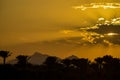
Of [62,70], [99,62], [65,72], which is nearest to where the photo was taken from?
[65,72]

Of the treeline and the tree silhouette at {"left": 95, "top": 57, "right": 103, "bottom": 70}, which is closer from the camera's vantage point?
the treeline

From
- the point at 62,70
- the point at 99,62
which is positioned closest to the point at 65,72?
the point at 62,70

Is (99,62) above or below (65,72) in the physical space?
above

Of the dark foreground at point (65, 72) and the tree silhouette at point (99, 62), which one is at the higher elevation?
the tree silhouette at point (99, 62)

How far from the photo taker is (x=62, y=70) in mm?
87375

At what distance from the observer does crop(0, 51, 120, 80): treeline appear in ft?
223

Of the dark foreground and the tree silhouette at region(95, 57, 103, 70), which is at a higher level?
the tree silhouette at region(95, 57, 103, 70)

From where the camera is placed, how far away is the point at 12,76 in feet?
218

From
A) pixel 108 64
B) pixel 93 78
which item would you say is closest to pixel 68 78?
pixel 93 78

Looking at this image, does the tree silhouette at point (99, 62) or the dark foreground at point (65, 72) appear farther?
the tree silhouette at point (99, 62)

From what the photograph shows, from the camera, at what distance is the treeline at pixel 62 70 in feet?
223

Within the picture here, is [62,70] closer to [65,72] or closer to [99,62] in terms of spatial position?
[65,72]

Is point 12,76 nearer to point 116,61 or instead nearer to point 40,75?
point 40,75

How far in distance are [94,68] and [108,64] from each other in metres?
7.61
